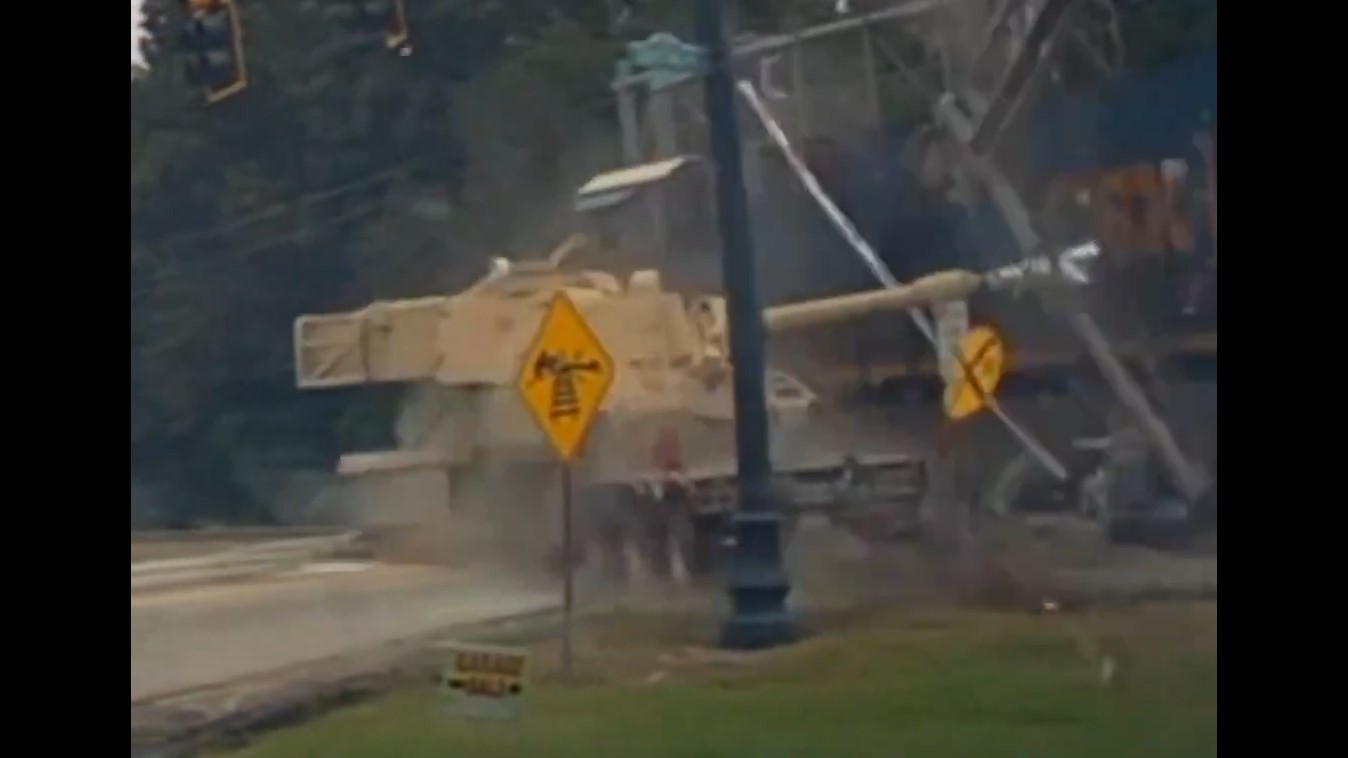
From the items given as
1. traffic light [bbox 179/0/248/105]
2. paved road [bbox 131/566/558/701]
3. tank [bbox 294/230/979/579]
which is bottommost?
paved road [bbox 131/566/558/701]

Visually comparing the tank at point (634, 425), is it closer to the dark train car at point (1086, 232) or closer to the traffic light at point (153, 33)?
the dark train car at point (1086, 232)

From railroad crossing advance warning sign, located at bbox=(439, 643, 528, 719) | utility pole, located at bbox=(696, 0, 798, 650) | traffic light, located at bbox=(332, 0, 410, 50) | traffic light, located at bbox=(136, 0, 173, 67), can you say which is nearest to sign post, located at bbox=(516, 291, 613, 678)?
railroad crossing advance warning sign, located at bbox=(439, 643, 528, 719)

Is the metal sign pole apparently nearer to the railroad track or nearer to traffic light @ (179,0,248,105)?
the railroad track

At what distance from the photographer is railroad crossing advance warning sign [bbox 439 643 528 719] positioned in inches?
180

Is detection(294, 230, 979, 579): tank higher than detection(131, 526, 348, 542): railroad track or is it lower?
higher

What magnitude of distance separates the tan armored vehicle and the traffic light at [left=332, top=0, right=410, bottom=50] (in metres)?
0.52

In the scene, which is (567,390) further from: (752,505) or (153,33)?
(153,33)

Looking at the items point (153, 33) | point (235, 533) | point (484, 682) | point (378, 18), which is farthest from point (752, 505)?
point (153, 33)

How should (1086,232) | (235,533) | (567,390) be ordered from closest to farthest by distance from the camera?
(1086,232), (567,390), (235,533)

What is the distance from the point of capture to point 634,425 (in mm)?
4617

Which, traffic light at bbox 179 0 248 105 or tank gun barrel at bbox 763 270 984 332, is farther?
traffic light at bbox 179 0 248 105

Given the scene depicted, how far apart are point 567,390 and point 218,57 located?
101cm
